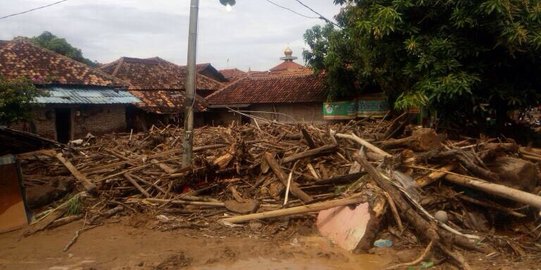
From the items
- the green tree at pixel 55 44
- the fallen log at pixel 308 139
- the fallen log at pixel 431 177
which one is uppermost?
the green tree at pixel 55 44

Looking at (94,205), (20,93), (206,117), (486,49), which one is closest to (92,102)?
(20,93)

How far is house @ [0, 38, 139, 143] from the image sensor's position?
1711 centimetres

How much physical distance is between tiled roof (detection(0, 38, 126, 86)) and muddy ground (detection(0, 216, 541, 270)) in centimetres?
1175

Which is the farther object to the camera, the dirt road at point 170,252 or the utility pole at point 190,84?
the utility pole at point 190,84

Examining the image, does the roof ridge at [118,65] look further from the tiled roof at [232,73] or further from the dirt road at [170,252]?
the dirt road at [170,252]

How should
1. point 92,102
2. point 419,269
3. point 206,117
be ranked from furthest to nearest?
point 206,117
point 92,102
point 419,269

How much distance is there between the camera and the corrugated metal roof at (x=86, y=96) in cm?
1689

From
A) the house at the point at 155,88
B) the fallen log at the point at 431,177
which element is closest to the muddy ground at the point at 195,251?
the fallen log at the point at 431,177

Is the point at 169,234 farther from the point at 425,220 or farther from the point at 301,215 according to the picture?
the point at 425,220

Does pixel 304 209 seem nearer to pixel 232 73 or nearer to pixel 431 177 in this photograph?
pixel 431 177

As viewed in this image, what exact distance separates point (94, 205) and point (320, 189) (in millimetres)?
4461

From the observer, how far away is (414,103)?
9844mm

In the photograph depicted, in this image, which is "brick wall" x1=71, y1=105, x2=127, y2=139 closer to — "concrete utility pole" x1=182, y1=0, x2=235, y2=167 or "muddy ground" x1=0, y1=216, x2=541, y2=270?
"concrete utility pole" x1=182, y1=0, x2=235, y2=167

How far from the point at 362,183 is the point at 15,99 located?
916 centimetres
